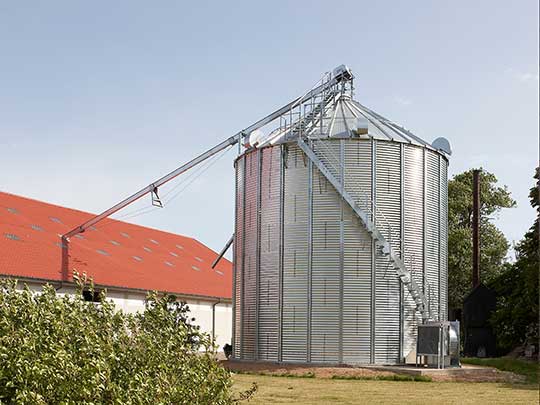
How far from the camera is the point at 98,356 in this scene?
9.59 m

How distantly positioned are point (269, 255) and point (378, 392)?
34.3 ft

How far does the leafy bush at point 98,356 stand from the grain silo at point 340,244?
874 inches

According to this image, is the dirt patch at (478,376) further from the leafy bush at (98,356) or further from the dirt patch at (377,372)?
the leafy bush at (98,356)

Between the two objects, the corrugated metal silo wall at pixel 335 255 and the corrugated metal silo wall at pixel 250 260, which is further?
the corrugated metal silo wall at pixel 250 260

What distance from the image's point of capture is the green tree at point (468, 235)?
6656cm

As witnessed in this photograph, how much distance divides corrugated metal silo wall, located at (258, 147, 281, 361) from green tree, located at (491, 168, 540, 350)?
16.8m

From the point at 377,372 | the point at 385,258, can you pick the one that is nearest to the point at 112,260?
the point at 385,258

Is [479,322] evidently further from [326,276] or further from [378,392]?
[378,392]

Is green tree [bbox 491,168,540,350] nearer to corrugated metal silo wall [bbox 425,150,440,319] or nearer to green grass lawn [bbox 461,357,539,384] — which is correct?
green grass lawn [bbox 461,357,539,384]

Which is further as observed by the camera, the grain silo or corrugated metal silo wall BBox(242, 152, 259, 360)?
corrugated metal silo wall BBox(242, 152, 259, 360)

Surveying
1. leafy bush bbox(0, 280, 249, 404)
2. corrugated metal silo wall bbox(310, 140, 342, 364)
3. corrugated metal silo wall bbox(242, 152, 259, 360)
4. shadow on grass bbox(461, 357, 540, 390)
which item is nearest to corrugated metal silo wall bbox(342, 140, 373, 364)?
corrugated metal silo wall bbox(310, 140, 342, 364)

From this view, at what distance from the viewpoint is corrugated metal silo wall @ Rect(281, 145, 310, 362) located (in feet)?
110

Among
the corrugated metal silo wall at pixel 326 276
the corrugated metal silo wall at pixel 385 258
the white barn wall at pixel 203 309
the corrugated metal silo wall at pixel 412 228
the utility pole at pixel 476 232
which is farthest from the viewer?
the utility pole at pixel 476 232

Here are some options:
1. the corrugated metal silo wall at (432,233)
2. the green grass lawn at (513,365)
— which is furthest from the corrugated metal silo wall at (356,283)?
the green grass lawn at (513,365)
